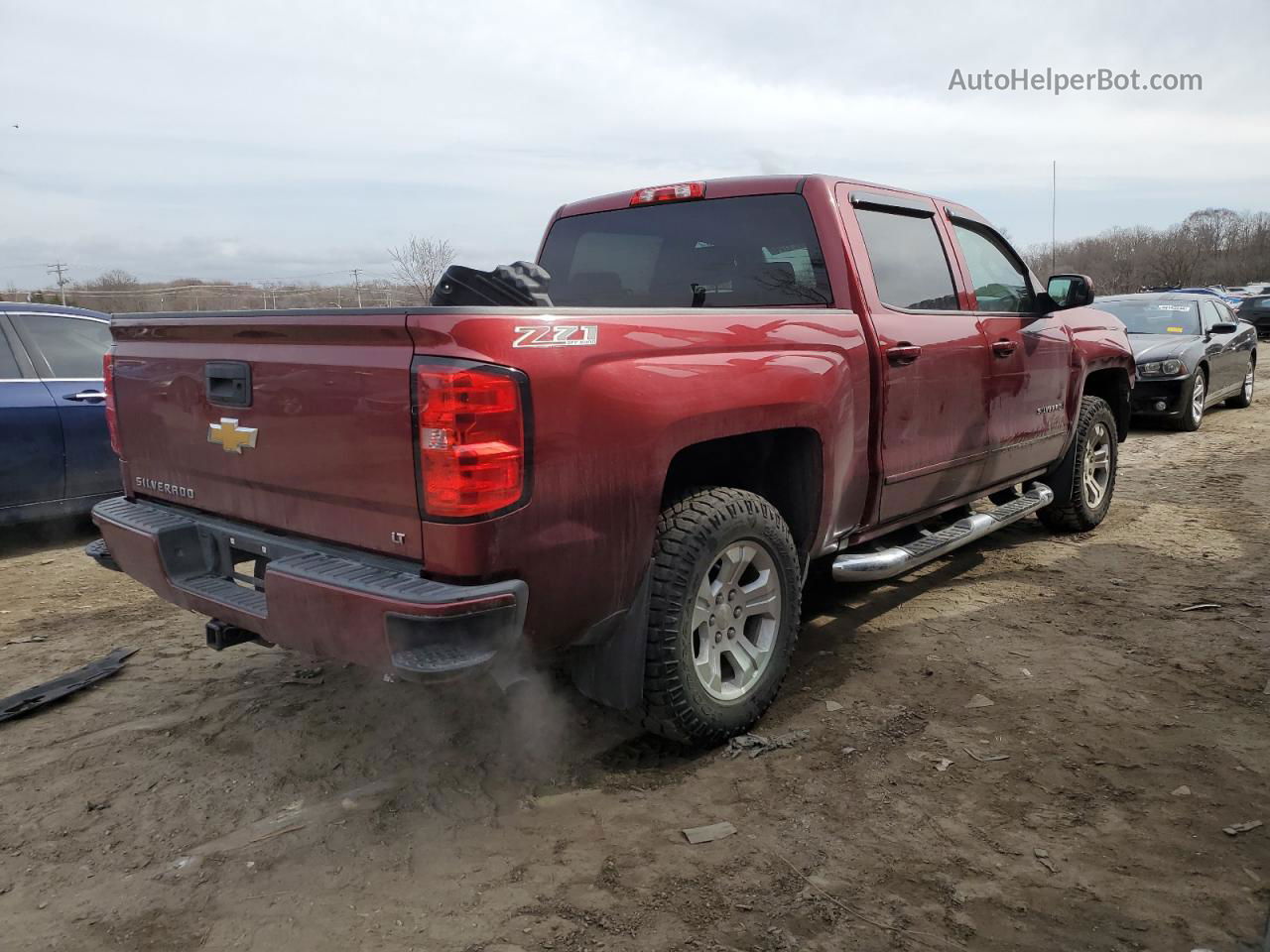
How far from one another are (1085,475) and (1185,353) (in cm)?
574

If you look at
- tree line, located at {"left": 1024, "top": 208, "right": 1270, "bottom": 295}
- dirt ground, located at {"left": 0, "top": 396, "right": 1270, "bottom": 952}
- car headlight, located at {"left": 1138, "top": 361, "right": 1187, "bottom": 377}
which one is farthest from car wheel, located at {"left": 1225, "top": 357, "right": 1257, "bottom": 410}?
tree line, located at {"left": 1024, "top": 208, "right": 1270, "bottom": 295}

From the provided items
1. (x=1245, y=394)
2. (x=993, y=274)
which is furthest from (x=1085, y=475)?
(x=1245, y=394)

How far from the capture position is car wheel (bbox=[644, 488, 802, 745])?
2949 millimetres

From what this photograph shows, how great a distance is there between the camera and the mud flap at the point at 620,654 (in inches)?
115

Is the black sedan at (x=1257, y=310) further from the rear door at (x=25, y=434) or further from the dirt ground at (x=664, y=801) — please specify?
the rear door at (x=25, y=434)

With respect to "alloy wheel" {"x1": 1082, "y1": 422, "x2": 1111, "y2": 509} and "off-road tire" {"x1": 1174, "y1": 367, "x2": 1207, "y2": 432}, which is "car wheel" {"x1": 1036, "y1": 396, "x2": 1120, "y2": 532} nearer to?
"alloy wheel" {"x1": 1082, "y1": 422, "x2": 1111, "y2": 509}

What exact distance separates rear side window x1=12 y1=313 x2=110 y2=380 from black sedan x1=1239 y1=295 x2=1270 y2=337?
90.3ft

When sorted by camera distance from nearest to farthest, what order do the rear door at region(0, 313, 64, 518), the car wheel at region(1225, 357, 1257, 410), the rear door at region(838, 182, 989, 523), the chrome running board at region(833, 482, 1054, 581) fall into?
1. the chrome running board at region(833, 482, 1054, 581)
2. the rear door at region(838, 182, 989, 523)
3. the rear door at region(0, 313, 64, 518)
4. the car wheel at region(1225, 357, 1257, 410)

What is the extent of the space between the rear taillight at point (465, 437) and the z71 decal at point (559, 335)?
125 millimetres

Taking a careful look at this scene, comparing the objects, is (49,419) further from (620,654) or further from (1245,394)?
(1245,394)

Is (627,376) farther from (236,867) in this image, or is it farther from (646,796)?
(236,867)

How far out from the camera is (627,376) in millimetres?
2732

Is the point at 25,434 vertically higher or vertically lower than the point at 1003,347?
lower

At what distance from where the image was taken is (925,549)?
413 centimetres
